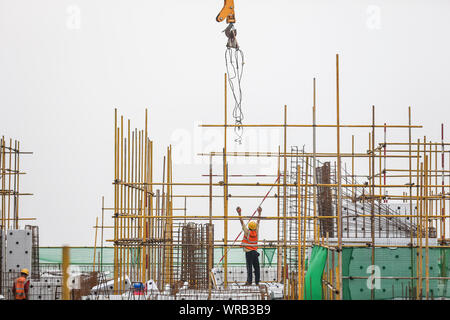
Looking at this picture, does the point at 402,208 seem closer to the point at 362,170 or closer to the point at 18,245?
the point at 362,170

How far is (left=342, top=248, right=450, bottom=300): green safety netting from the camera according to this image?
39.8 feet

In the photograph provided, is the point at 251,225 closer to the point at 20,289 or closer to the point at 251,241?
the point at 251,241

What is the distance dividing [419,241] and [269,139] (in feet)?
22.2

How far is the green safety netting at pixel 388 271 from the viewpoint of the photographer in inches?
478

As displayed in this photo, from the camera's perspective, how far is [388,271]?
12398 millimetres

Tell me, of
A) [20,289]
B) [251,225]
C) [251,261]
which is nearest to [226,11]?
[251,225]

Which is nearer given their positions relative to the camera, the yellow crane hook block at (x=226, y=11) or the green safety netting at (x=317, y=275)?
the green safety netting at (x=317, y=275)

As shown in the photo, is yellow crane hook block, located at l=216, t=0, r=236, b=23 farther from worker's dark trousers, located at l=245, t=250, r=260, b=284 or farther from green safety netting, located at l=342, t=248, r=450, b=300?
green safety netting, located at l=342, t=248, r=450, b=300

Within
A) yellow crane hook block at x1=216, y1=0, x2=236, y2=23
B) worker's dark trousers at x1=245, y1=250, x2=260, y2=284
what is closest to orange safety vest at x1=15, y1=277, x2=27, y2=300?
worker's dark trousers at x1=245, y1=250, x2=260, y2=284

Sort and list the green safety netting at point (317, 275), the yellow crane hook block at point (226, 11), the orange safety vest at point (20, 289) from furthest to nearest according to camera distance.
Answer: the yellow crane hook block at point (226, 11) → the orange safety vest at point (20, 289) → the green safety netting at point (317, 275)

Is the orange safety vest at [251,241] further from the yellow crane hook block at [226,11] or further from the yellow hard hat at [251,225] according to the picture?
the yellow crane hook block at [226,11]

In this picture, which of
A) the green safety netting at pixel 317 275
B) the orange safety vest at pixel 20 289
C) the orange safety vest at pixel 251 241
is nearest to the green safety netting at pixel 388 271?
the green safety netting at pixel 317 275

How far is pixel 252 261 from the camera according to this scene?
1470cm
